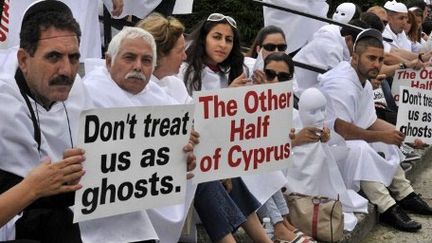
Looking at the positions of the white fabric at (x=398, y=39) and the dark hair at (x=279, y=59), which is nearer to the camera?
the dark hair at (x=279, y=59)

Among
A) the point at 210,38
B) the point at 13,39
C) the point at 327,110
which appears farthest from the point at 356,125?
the point at 13,39

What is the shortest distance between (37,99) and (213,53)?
81.9 inches

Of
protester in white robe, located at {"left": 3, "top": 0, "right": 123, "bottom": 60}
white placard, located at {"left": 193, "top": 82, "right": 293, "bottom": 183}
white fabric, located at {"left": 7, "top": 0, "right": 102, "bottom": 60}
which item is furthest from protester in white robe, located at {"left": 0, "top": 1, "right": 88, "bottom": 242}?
white fabric, located at {"left": 7, "top": 0, "right": 102, "bottom": 60}

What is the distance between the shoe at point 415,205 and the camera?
6215 mm

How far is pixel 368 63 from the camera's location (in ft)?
19.8

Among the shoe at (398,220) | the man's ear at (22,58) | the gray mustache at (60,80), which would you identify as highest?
the man's ear at (22,58)

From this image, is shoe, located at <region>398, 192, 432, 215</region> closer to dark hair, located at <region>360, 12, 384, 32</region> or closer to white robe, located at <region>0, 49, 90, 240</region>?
dark hair, located at <region>360, 12, 384, 32</region>

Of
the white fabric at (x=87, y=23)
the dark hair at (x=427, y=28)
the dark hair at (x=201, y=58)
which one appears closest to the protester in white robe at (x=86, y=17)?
the white fabric at (x=87, y=23)

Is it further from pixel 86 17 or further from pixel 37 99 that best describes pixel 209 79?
pixel 37 99

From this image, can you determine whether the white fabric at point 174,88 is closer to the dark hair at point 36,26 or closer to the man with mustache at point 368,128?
the dark hair at point 36,26

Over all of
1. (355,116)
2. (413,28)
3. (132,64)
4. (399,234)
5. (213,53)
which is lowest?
(399,234)

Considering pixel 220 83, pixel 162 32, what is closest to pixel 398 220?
pixel 220 83

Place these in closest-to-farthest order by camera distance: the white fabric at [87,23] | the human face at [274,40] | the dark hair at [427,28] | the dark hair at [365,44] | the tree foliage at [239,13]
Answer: the white fabric at [87,23] → the human face at [274,40] → the dark hair at [365,44] → the tree foliage at [239,13] → the dark hair at [427,28]

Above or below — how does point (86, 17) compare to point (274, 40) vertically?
above
